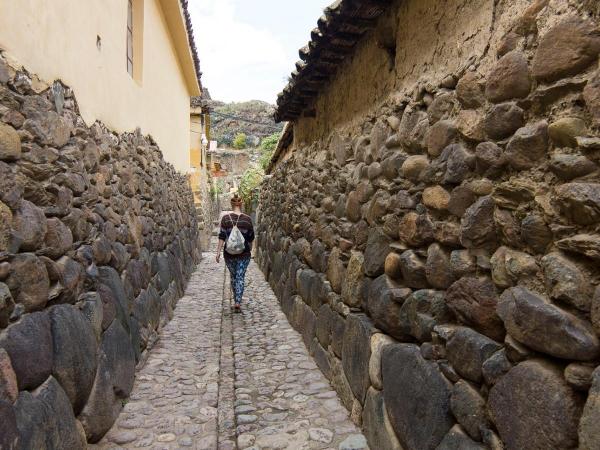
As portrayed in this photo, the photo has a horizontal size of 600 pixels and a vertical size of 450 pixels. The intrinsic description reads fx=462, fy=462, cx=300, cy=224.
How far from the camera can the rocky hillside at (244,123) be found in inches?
1531

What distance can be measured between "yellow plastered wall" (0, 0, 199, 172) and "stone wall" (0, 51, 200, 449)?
159 mm

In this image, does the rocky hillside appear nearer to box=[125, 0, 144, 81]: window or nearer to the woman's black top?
the woman's black top

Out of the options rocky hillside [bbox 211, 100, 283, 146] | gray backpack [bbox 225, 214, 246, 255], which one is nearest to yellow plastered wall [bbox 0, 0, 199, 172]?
gray backpack [bbox 225, 214, 246, 255]

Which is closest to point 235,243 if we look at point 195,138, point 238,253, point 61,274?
point 238,253

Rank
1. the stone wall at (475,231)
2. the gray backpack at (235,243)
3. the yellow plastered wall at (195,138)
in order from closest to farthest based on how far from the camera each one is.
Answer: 1. the stone wall at (475,231)
2. the gray backpack at (235,243)
3. the yellow plastered wall at (195,138)

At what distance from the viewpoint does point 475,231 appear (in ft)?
5.71

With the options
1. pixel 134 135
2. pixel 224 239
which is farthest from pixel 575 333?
pixel 224 239

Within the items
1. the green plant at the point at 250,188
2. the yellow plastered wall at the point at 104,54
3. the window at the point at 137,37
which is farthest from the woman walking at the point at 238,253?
the green plant at the point at 250,188

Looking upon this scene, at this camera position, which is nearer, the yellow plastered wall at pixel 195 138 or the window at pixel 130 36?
the window at pixel 130 36

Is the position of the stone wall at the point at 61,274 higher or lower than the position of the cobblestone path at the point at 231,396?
higher

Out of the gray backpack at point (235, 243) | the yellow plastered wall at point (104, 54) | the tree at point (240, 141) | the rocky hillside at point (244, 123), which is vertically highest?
the rocky hillside at point (244, 123)

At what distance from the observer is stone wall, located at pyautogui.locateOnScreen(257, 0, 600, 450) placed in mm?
1275

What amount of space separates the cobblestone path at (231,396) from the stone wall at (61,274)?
0.73ft

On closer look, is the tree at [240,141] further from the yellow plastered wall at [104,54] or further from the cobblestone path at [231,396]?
Result: the cobblestone path at [231,396]
